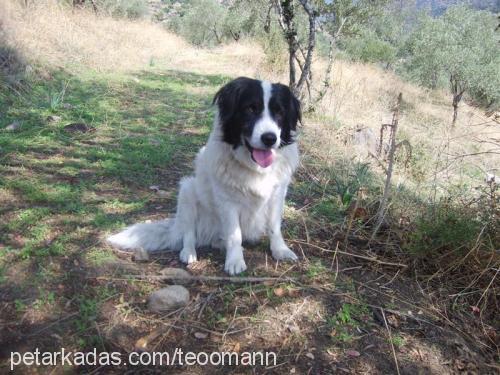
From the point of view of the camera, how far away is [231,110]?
2934mm

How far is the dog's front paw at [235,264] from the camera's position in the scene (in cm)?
285

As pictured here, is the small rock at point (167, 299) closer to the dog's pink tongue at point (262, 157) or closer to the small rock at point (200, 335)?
the small rock at point (200, 335)

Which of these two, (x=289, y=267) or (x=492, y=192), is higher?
(x=492, y=192)

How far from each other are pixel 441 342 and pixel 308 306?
2.77ft

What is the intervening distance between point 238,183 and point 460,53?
17.5m

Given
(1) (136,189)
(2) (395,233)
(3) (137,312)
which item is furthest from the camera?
(1) (136,189)

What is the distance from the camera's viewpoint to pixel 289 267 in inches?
118

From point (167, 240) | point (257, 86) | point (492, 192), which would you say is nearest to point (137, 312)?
point (167, 240)

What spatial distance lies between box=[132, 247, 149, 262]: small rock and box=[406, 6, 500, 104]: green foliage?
16693 millimetres

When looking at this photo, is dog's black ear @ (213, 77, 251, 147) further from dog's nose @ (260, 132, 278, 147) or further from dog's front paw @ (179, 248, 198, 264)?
dog's front paw @ (179, 248, 198, 264)

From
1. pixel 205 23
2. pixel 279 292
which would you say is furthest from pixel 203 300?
pixel 205 23

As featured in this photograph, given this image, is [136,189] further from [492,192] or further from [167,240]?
[492,192]

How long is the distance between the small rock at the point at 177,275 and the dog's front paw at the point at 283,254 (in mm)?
711

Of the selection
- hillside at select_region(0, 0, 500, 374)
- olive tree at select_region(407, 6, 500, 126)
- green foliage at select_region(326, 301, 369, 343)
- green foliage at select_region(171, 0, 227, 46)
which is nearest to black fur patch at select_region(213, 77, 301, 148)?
hillside at select_region(0, 0, 500, 374)
